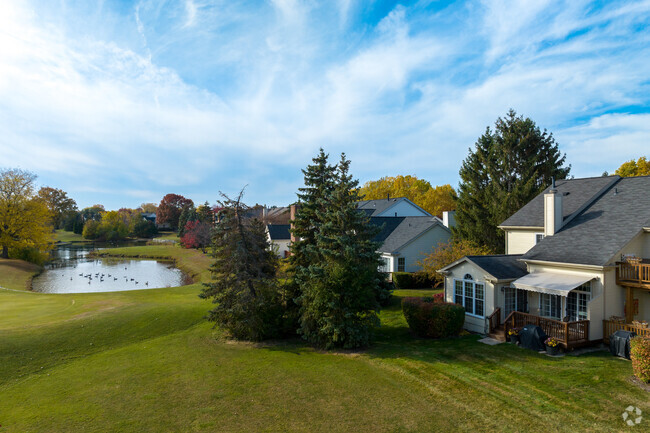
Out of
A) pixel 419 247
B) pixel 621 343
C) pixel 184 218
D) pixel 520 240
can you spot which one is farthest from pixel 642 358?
pixel 184 218

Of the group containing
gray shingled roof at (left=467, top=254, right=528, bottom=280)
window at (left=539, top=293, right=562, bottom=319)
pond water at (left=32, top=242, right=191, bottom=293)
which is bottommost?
pond water at (left=32, top=242, right=191, bottom=293)

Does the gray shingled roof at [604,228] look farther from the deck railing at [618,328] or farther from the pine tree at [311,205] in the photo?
the pine tree at [311,205]

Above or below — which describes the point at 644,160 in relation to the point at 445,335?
above

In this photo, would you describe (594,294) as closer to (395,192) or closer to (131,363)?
(131,363)

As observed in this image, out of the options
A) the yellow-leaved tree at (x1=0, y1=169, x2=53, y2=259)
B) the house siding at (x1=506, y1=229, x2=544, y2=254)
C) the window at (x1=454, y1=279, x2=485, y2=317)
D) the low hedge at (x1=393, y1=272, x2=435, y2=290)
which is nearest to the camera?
the window at (x1=454, y1=279, x2=485, y2=317)

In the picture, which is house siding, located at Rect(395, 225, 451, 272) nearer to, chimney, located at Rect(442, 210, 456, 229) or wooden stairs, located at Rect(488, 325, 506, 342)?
chimney, located at Rect(442, 210, 456, 229)

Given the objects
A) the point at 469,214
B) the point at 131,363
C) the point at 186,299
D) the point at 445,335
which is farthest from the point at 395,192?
the point at 131,363

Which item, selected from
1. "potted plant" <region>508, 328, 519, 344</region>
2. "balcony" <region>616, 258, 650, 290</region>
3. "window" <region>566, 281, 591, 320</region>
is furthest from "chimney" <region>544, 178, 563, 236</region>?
"potted plant" <region>508, 328, 519, 344</region>
